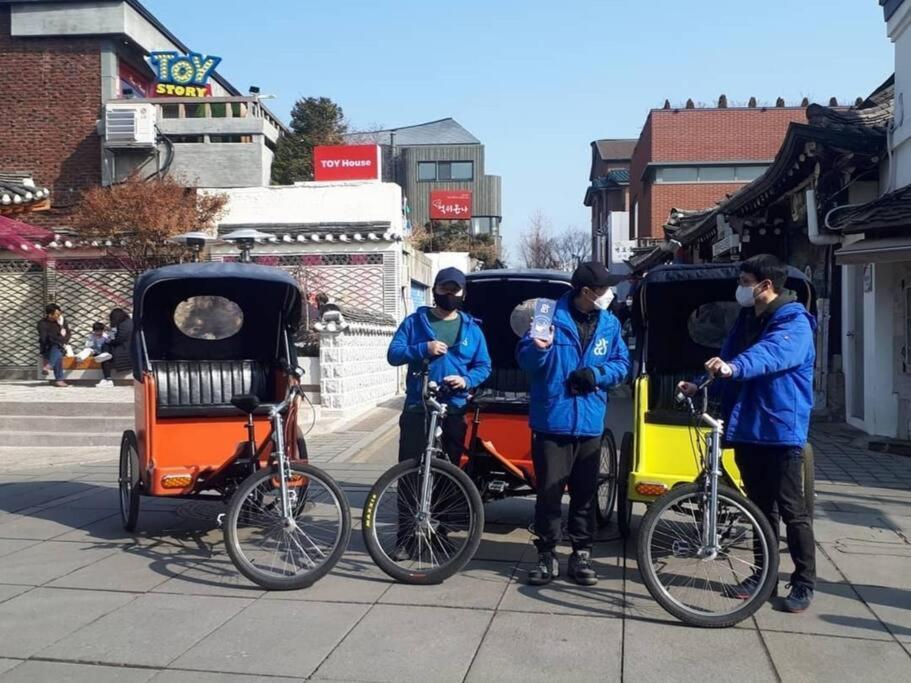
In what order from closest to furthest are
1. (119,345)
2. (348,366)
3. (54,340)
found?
(348,366), (119,345), (54,340)

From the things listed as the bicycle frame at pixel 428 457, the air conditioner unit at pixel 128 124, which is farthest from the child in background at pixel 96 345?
the bicycle frame at pixel 428 457

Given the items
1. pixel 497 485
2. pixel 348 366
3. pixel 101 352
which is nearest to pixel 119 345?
pixel 101 352

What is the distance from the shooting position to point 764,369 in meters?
4.93

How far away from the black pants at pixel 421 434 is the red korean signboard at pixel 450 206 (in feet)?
134

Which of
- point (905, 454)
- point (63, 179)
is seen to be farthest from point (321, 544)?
point (63, 179)

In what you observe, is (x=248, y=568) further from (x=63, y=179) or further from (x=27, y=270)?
(x=63, y=179)

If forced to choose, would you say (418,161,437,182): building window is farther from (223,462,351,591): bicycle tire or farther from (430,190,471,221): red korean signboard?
(223,462,351,591): bicycle tire

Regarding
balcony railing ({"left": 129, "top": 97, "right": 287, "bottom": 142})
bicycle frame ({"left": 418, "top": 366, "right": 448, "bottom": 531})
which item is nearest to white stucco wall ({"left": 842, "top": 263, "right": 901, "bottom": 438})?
bicycle frame ({"left": 418, "top": 366, "right": 448, "bottom": 531})

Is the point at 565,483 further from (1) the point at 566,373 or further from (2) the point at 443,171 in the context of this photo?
(2) the point at 443,171

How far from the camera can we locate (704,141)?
119 feet

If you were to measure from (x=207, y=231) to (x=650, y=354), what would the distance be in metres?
14.4

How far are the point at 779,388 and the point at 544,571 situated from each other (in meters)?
1.74

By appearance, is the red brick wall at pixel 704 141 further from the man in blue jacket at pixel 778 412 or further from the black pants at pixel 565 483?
the man in blue jacket at pixel 778 412

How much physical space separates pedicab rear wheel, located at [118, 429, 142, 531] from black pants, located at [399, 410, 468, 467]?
1.98 m
